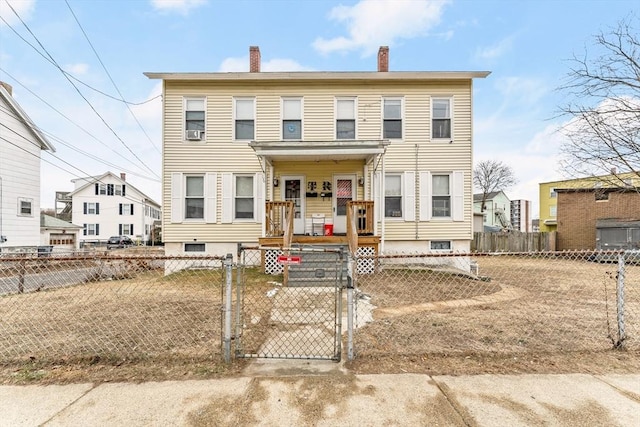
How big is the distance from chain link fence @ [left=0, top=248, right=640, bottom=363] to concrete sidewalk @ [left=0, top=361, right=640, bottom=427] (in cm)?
55

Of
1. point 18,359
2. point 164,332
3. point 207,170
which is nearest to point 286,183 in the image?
point 207,170

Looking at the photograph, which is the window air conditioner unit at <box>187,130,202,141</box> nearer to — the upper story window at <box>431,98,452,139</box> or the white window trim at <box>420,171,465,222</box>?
the white window trim at <box>420,171,465,222</box>

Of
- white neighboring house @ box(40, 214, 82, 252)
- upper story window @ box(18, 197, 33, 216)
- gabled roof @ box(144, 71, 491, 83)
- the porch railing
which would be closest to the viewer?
the porch railing

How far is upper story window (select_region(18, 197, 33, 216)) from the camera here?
14855 millimetres

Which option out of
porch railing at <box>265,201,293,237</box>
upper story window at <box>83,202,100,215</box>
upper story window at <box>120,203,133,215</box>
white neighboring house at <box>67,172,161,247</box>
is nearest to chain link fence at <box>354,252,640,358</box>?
porch railing at <box>265,201,293,237</box>

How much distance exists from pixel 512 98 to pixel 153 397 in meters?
14.9

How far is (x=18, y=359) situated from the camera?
10.9 ft

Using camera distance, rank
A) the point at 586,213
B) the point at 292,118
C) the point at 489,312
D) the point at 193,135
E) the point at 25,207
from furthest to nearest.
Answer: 1. the point at 586,213
2. the point at 25,207
3. the point at 292,118
4. the point at 193,135
5. the point at 489,312

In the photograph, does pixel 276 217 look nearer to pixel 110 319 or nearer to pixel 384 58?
pixel 110 319

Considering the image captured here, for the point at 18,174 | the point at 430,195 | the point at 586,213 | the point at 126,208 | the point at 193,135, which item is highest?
the point at 193,135

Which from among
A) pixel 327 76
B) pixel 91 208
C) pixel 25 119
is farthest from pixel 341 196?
pixel 91 208

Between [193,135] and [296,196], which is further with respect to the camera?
[296,196]

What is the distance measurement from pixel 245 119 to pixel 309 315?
8100 millimetres

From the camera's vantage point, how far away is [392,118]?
10.8 meters
